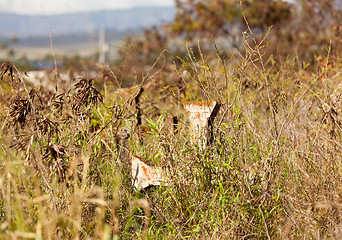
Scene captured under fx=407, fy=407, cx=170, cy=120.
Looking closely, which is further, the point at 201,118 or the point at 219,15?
the point at 219,15

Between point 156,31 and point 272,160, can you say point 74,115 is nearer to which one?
point 272,160

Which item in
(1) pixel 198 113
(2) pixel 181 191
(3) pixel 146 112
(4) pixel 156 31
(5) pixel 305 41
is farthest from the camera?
(4) pixel 156 31

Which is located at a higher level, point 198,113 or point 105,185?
point 198,113

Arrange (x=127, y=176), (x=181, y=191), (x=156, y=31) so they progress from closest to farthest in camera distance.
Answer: (x=181, y=191) < (x=127, y=176) < (x=156, y=31)

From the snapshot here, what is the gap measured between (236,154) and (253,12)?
30.0 ft

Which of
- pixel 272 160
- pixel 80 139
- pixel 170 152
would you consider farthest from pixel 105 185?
pixel 272 160

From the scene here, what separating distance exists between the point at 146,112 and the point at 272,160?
1827 millimetres

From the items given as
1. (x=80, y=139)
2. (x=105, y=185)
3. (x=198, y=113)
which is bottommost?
(x=105, y=185)

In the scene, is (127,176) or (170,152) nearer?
(170,152)

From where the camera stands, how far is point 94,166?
308 centimetres

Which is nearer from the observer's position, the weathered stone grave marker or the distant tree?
the weathered stone grave marker

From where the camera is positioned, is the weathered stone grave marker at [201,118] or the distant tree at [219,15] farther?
the distant tree at [219,15]

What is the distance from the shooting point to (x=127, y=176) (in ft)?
10.6

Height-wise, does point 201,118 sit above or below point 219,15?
below
